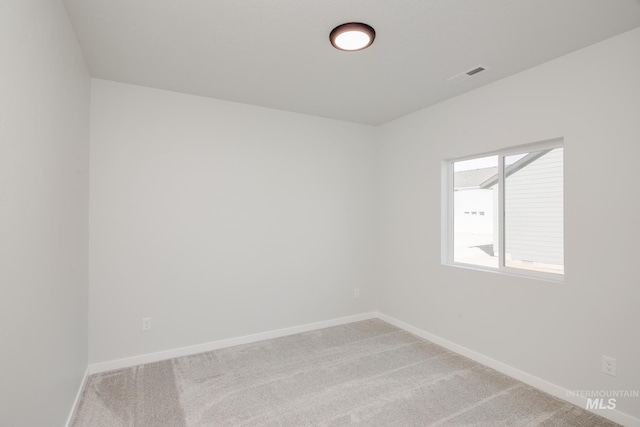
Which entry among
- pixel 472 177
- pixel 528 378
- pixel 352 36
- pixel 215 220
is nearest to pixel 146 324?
pixel 215 220

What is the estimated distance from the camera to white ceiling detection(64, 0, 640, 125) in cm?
193

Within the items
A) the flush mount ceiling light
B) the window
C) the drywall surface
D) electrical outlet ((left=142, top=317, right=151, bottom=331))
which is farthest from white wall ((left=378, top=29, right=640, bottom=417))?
electrical outlet ((left=142, top=317, right=151, bottom=331))

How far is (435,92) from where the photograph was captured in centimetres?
321

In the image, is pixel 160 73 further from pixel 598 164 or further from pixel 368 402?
pixel 598 164

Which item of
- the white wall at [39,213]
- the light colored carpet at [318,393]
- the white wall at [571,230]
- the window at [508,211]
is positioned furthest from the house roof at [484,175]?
the white wall at [39,213]

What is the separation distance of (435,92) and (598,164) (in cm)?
151

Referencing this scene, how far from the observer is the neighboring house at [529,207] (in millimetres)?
2637

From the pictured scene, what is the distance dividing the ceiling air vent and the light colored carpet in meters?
2.62

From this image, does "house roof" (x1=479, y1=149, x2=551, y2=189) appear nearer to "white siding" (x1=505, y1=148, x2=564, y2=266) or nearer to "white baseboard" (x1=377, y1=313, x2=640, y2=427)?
"white siding" (x1=505, y1=148, x2=564, y2=266)

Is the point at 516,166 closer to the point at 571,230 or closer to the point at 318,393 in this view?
the point at 571,230

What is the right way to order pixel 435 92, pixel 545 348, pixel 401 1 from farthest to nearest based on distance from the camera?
pixel 435 92 < pixel 545 348 < pixel 401 1

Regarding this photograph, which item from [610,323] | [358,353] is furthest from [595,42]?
[358,353]

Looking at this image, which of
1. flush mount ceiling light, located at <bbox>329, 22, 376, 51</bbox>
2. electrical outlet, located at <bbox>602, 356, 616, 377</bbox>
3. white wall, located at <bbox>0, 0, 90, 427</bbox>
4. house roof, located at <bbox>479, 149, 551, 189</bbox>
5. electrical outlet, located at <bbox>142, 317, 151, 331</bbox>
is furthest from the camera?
electrical outlet, located at <bbox>142, 317, 151, 331</bbox>

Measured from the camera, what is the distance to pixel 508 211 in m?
2.99
